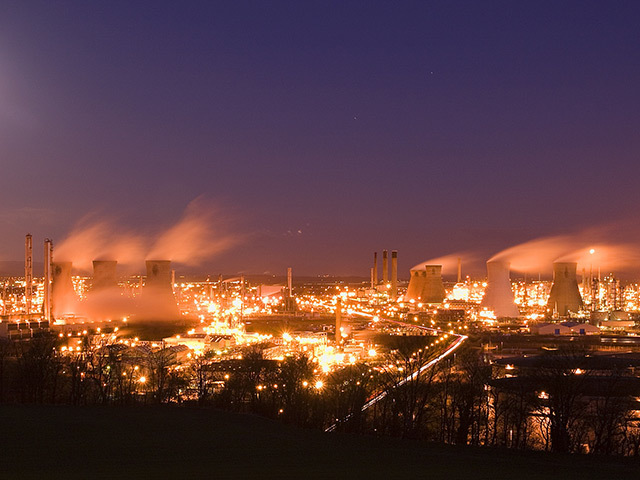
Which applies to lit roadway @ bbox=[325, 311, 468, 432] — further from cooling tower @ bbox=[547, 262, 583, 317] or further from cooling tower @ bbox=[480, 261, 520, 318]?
cooling tower @ bbox=[547, 262, 583, 317]

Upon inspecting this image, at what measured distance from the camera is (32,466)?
549cm

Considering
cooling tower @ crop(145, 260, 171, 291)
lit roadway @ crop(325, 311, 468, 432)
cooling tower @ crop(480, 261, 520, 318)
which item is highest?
cooling tower @ crop(145, 260, 171, 291)

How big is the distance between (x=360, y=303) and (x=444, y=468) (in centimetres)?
4711

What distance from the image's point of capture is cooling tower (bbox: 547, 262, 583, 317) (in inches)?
1320

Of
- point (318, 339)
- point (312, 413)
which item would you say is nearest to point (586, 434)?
point (312, 413)

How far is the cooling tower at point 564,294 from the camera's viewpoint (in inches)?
1320

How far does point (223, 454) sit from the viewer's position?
6414mm

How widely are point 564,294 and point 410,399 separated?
25662 mm

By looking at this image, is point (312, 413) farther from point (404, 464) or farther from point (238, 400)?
point (404, 464)

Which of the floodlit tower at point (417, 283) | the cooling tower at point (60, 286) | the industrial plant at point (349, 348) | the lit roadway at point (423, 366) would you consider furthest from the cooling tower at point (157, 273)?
the floodlit tower at point (417, 283)

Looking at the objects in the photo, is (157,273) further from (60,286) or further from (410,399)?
(410,399)

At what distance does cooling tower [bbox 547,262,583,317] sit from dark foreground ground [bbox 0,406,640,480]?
27.3 metres

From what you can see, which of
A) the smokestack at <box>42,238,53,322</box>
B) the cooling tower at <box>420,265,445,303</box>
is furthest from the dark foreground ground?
the cooling tower at <box>420,265,445,303</box>

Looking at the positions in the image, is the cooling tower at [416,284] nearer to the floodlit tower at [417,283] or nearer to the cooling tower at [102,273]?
the floodlit tower at [417,283]
